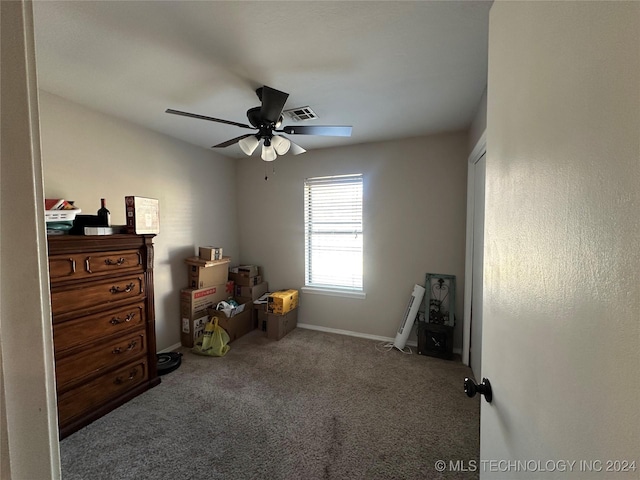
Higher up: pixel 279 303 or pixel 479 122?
pixel 479 122

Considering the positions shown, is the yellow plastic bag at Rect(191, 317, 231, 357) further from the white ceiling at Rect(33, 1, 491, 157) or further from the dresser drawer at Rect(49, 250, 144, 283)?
the white ceiling at Rect(33, 1, 491, 157)

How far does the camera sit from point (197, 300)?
303 centimetres

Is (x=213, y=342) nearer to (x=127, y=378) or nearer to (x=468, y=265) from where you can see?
(x=127, y=378)

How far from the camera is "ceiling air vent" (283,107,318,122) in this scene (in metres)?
2.29

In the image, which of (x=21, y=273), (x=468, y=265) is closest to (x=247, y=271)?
(x=468, y=265)

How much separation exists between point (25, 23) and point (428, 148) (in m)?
3.20

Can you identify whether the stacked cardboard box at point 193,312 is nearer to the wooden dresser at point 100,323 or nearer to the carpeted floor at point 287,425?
the carpeted floor at point 287,425

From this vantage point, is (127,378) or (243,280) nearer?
(127,378)

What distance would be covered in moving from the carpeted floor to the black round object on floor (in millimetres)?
70

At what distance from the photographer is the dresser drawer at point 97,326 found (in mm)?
1688

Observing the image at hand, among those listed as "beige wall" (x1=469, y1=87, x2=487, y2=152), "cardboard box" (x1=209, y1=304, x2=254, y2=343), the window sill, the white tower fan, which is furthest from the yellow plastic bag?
→ "beige wall" (x1=469, y1=87, x2=487, y2=152)

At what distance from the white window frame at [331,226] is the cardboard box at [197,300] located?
1.21 metres

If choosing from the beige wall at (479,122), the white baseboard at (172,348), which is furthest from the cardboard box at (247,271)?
the beige wall at (479,122)

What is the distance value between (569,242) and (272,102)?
6.00 feet
